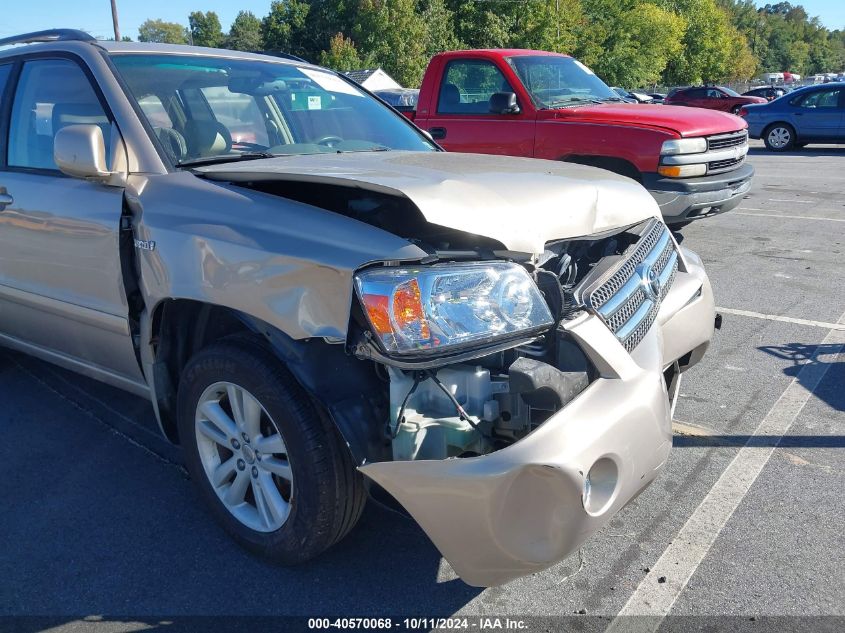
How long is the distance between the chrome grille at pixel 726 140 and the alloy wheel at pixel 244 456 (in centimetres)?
599

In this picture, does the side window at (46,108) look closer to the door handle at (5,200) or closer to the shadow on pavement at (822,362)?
the door handle at (5,200)

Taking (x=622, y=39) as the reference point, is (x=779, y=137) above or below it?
below

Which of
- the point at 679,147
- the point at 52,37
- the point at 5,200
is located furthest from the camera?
the point at 679,147

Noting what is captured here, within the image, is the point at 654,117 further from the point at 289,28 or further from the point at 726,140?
the point at 289,28

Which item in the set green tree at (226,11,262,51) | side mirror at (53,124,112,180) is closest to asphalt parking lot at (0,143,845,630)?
side mirror at (53,124,112,180)

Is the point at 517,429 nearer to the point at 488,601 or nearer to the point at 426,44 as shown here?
the point at 488,601

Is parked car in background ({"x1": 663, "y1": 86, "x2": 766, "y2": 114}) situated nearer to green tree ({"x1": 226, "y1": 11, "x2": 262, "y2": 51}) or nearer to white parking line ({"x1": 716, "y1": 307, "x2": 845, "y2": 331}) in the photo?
white parking line ({"x1": 716, "y1": 307, "x2": 845, "y2": 331})

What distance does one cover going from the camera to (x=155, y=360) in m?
2.99

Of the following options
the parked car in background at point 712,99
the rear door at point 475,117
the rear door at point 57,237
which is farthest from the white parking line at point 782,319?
the parked car in background at point 712,99

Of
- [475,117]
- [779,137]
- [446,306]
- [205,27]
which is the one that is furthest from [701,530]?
[205,27]

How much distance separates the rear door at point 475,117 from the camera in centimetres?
762

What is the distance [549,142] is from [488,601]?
5.63 metres

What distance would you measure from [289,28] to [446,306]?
64905mm

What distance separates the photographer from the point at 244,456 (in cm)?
278
